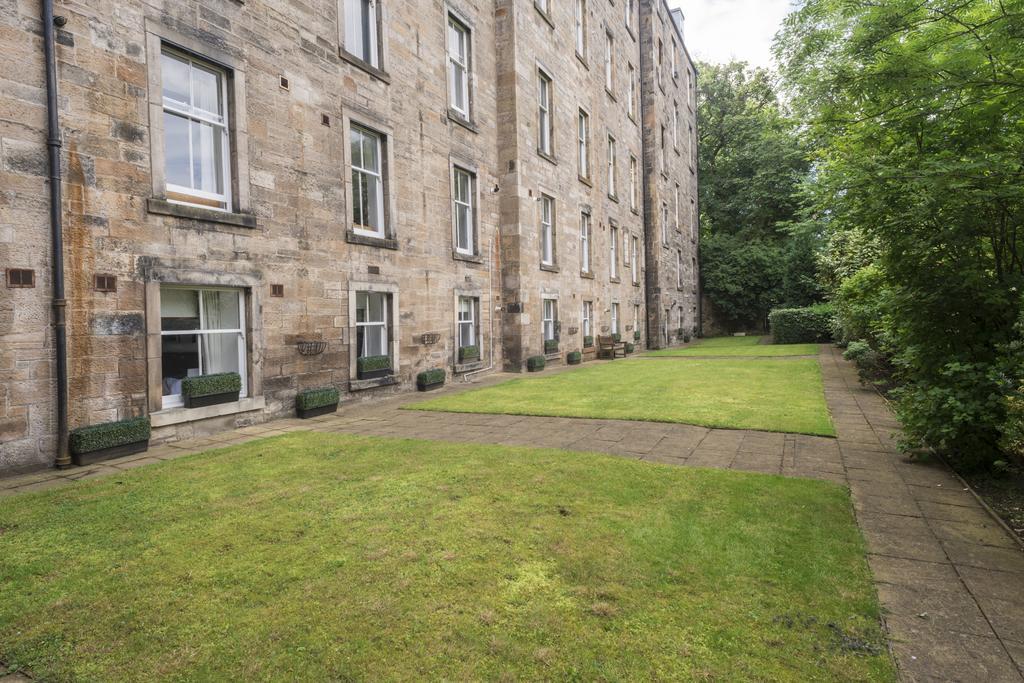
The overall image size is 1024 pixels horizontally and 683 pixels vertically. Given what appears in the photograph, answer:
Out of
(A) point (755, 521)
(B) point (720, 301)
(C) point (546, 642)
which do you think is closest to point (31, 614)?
(C) point (546, 642)

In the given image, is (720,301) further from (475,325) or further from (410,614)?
(410,614)

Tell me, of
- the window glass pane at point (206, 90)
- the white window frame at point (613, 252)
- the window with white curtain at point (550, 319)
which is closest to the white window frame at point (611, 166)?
the white window frame at point (613, 252)

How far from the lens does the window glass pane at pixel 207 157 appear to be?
320 inches

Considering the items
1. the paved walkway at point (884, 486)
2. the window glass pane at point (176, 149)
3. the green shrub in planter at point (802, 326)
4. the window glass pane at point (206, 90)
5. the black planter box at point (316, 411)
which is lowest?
the paved walkway at point (884, 486)

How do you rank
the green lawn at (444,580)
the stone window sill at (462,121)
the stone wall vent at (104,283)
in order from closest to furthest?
the green lawn at (444,580)
the stone wall vent at (104,283)
the stone window sill at (462,121)

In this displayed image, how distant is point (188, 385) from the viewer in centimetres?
772

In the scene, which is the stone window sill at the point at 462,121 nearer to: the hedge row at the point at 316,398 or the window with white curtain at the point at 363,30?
the window with white curtain at the point at 363,30

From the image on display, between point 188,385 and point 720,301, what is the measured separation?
116 ft

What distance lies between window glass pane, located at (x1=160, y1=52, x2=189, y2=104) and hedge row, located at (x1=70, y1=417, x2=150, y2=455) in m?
4.61

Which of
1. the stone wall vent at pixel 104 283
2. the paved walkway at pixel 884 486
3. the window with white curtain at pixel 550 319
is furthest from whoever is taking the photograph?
the window with white curtain at pixel 550 319

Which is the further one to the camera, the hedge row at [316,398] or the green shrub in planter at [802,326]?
the green shrub in planter at [802,326]

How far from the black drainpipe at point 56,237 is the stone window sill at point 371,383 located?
4725mm

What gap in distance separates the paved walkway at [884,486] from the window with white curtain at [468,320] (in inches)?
166

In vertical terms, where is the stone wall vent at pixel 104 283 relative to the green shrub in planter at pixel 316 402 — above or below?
above
